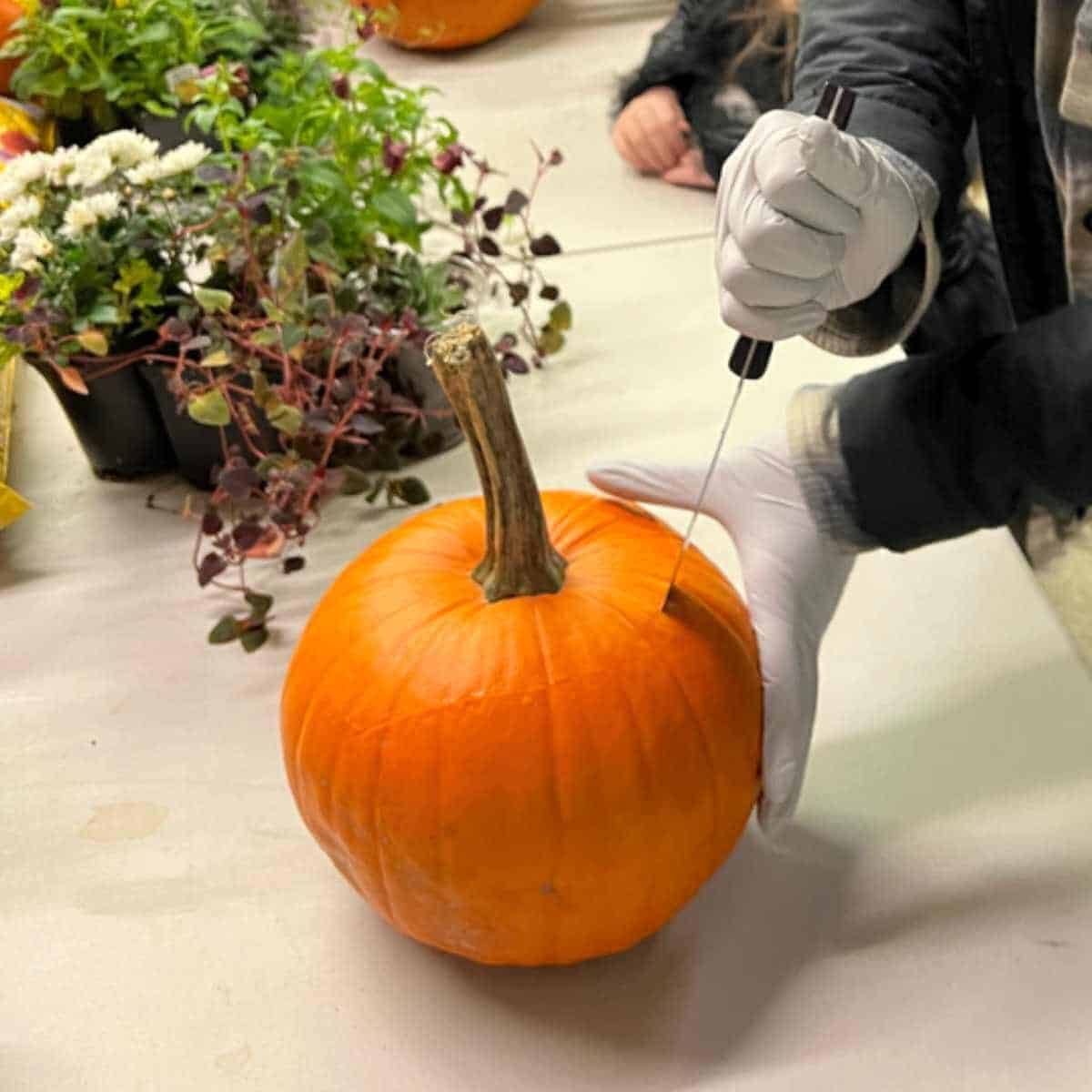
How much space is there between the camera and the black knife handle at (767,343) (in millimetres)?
577

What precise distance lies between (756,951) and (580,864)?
157 mm

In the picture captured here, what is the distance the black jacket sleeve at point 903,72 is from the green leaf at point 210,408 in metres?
0.41

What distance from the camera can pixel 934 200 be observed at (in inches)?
27.3

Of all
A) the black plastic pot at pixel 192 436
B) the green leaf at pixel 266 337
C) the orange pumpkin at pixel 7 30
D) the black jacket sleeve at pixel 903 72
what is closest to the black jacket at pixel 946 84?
the black jacket sleeve at pixel 903 72

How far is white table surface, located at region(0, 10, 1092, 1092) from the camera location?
633 millimetres

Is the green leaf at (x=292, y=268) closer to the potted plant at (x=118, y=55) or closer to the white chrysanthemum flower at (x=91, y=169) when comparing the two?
the white chrysanthemum flower at (x=91, y=169)

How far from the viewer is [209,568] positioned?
2.84 ft

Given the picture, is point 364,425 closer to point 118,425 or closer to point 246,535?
point 246,535

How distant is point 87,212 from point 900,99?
53 centimetres

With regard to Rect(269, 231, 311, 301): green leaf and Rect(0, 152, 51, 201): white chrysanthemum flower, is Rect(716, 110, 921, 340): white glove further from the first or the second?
Rect(0, 152, 51, 201): white chrysanthemum flower

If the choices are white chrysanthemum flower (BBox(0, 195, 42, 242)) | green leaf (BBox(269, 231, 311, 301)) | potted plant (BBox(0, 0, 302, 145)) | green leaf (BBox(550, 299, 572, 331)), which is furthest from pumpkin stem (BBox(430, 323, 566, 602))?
potted plant (BBox(0, 0, 302, 145))

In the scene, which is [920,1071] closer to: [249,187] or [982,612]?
[982,612]

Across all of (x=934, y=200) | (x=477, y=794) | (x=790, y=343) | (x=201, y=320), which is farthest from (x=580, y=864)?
(x=790, y=343)

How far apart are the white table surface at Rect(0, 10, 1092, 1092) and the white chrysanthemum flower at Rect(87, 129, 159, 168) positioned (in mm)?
276
